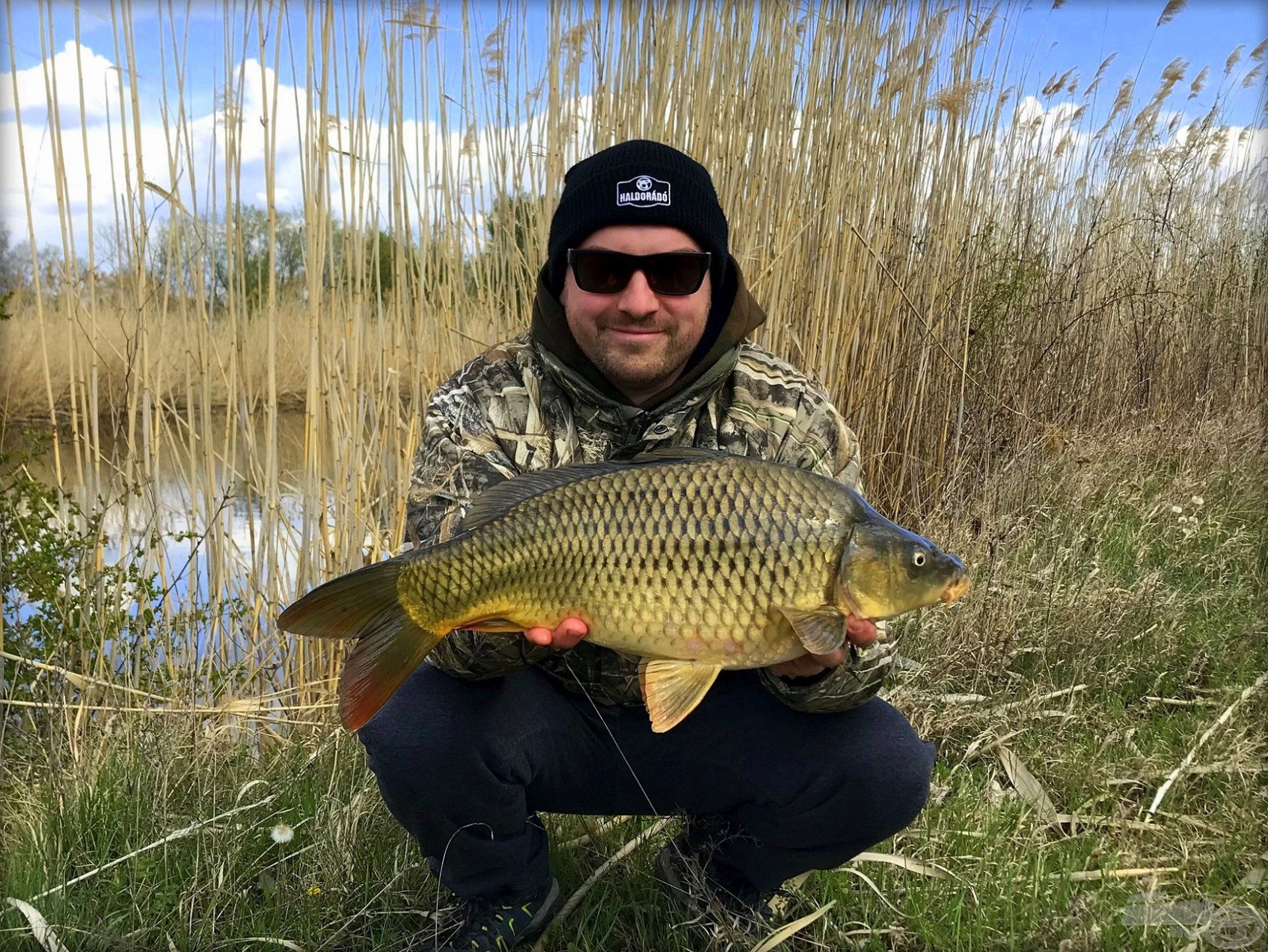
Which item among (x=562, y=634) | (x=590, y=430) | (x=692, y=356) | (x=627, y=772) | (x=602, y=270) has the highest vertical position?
(x=602, y=270)

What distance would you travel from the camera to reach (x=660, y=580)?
53.7 inches

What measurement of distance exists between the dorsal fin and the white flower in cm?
75

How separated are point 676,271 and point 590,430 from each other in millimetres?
312

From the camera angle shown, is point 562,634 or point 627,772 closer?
point 562,634

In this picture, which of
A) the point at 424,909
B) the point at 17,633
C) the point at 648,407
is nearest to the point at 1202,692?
the point at 648,407

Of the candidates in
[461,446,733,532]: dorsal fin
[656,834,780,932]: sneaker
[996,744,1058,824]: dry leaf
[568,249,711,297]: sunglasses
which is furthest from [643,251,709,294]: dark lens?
[996,744,1058,824]: dry leaf

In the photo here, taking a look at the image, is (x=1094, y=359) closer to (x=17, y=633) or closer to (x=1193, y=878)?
(x=1193, y=878)

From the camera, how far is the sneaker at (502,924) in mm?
1620

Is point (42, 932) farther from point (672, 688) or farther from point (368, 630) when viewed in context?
point (672, 688)

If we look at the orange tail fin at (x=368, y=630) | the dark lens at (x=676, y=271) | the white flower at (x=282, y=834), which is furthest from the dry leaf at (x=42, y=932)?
the dark lens at (x=676, y=271)

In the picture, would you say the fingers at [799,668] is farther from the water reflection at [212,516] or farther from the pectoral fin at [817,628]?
the water reflection at [212,516]

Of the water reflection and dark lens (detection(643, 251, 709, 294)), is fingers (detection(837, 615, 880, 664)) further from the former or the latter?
the water reflection

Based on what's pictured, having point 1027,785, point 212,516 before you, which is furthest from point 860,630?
point 212,516

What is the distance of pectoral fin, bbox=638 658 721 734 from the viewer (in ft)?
4.59
